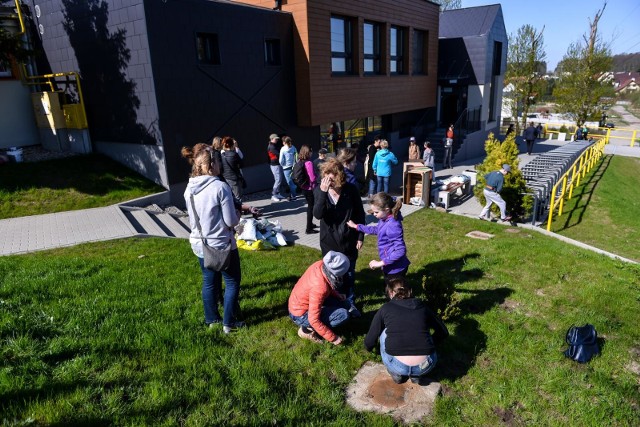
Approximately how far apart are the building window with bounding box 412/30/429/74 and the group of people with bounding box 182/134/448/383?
18194 mm

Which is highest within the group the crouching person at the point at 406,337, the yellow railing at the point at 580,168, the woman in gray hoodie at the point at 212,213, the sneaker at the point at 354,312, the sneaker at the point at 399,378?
the woman in gray hoodie at the point at 212,213

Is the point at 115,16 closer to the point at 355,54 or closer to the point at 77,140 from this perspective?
the point at 77,140

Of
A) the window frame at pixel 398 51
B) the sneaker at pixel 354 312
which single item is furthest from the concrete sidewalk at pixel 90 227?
the window frame at pixel 398 51

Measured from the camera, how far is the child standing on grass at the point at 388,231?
5043mm

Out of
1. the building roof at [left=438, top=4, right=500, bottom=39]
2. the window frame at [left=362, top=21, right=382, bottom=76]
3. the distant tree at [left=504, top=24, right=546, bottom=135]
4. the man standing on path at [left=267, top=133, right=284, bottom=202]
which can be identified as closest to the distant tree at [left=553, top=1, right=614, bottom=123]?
the distant tree at [left=504, top=24, right=546, bottom=135]

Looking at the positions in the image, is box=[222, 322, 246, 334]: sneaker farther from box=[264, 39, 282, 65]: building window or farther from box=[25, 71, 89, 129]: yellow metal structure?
box=[264, 39, 282, 65]: building window

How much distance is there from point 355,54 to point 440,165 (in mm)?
7310

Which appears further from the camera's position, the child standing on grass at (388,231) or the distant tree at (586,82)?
the distant tree at (586,82)

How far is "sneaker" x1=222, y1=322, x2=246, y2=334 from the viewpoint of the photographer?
15.3ft

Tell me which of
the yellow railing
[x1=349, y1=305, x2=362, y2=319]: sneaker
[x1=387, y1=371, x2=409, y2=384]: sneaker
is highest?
[x1=349, y1=305, x2=362, y2=319]: sneaker

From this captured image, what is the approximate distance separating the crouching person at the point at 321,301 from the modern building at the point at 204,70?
793cm

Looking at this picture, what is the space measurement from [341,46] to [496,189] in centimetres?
869

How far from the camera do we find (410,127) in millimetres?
22203

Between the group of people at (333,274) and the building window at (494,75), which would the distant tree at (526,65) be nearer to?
the building window at (494,75)
